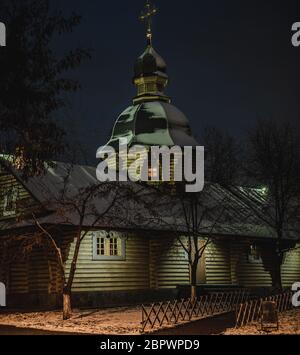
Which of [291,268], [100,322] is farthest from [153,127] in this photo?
[100,322]

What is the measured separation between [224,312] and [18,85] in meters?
13.3

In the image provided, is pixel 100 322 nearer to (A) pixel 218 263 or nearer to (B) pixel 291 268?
(A) pixel 218 263

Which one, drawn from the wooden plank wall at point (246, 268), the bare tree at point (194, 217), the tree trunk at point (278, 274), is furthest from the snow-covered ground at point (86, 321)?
the tree trunk at point (278, 274)

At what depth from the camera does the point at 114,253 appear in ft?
102

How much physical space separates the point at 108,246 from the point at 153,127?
12.8 m

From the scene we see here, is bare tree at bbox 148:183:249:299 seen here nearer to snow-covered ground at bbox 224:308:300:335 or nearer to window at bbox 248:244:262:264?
window at bbox 248:244:262:264

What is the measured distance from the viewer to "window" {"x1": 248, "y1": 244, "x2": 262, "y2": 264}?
38247 mm

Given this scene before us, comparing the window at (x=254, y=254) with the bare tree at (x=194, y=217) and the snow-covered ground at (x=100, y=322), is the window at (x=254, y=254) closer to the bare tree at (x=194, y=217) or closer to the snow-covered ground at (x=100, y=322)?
the bare tree at (x=194, y=217)

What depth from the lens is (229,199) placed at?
4034 cm

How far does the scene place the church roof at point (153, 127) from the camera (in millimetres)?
40906

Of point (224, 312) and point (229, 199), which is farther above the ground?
point (229, 199)
